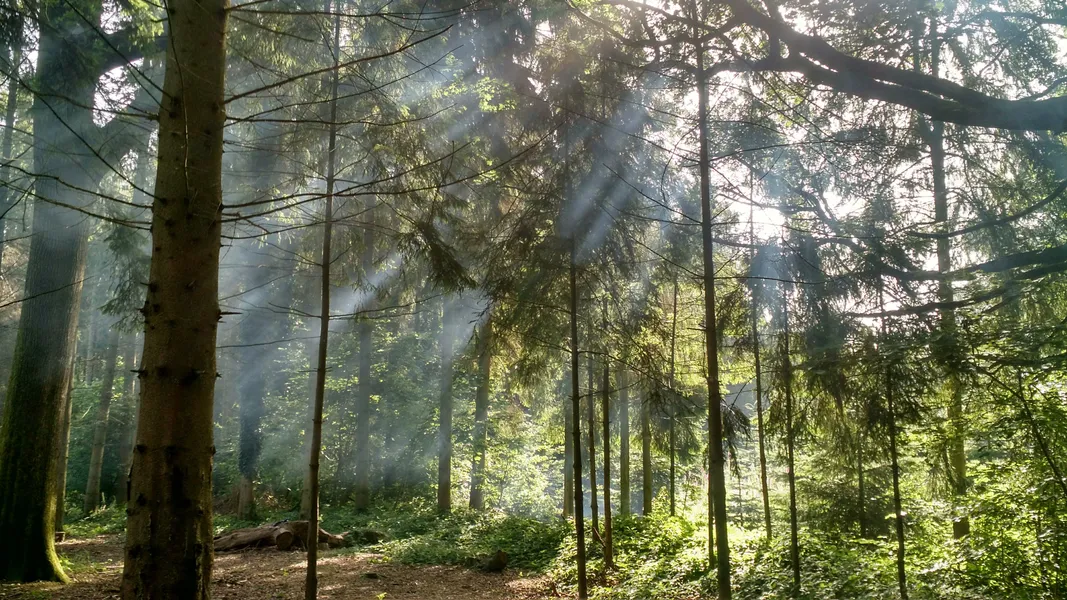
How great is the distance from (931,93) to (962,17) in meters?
1.26

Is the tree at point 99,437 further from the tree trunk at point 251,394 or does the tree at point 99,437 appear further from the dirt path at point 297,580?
the dirt path at point 297,580

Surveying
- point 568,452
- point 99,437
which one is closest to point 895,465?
point 568,452

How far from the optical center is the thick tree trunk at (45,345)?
704 cm

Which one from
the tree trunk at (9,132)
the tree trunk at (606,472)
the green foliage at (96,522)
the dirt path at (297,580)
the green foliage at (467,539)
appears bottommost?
the green foliage at (96,522)

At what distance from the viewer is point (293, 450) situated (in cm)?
2148

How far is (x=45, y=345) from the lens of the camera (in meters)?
7.57

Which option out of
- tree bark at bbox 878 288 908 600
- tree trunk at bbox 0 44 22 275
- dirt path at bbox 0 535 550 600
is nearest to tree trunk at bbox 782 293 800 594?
tree bark at bbox 878 288 908 600

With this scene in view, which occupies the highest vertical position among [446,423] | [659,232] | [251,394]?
[659,232]

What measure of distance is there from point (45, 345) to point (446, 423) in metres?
11.6

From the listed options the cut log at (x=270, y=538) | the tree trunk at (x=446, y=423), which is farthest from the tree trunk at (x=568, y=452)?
the cut log at (x=270, y=538)

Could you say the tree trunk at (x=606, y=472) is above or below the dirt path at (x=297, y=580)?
above

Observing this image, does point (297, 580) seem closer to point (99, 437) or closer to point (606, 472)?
point (606, 472)

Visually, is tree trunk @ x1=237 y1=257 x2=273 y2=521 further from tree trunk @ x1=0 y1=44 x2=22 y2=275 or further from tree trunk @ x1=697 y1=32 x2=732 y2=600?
tree trunk @ x1=697 y1=32 x2=732 y2=600

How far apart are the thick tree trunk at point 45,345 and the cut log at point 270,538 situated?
17.2 feet
